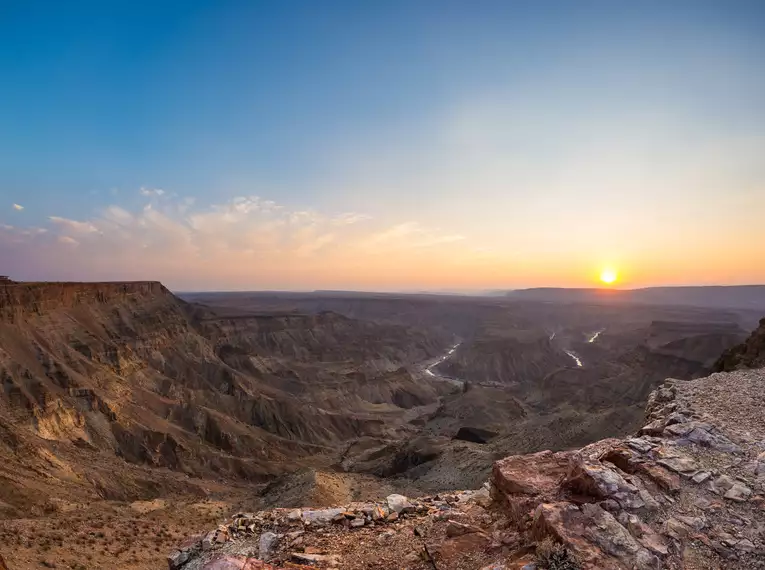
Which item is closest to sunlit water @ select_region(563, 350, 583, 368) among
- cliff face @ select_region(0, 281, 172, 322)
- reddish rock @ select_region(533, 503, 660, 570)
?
cliff face @ select_region(0, 281, 172, 322)

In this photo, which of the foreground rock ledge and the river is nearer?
the foreground rock ledge

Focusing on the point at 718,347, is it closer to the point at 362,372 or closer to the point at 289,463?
the point at 362,372

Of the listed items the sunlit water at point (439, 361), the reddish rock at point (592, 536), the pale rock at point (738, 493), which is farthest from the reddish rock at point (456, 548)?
the sunlit water at point (439, 361)

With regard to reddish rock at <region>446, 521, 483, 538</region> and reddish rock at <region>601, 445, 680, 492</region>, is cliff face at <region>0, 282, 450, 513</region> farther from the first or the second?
reddish rock at <region>601, 445, 680, 492</region>

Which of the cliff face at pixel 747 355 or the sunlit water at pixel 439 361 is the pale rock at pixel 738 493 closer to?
the cliff face at pixel 747 355

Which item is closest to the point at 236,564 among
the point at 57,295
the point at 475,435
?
the point at 475,435

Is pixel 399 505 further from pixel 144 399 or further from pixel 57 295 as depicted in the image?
pixel 57 295
